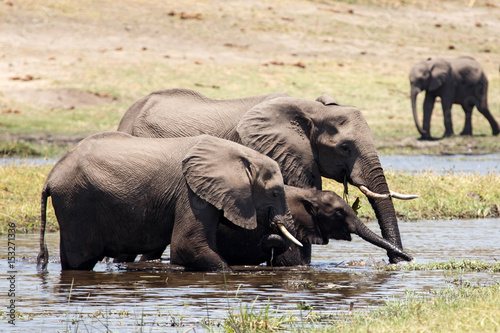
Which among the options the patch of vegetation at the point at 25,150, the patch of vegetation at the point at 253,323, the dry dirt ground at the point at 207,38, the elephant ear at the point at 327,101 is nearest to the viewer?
the patch of vegetation at the point at 253,323

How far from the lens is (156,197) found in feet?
30.3

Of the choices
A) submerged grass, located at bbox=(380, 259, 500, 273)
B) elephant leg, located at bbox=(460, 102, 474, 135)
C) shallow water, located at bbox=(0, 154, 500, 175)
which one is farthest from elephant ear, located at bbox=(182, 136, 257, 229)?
elephant leg, located at bbox=(460, 102, 474, 135)

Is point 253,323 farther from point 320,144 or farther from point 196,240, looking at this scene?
point 320,144

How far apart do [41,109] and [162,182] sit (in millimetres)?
17254

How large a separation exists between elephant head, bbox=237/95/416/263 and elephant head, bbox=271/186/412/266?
0.95 feet

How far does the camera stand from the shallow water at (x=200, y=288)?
6.92 meters

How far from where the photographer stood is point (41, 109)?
25.8 metres

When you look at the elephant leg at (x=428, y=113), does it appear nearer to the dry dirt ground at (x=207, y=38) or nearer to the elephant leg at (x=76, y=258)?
the dry dirt ground at (x=207, y=38)

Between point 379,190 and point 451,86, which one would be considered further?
point 451,86

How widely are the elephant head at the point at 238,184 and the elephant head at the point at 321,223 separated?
381 mm

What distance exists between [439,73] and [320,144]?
17.8 metres

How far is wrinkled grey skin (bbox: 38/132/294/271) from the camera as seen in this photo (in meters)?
9.12

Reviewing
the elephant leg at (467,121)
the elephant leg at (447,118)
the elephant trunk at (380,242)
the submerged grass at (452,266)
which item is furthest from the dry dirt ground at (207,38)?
the submerged grass at (452,266)

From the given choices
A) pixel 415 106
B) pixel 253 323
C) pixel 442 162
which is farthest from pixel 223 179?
pixel 415 106
